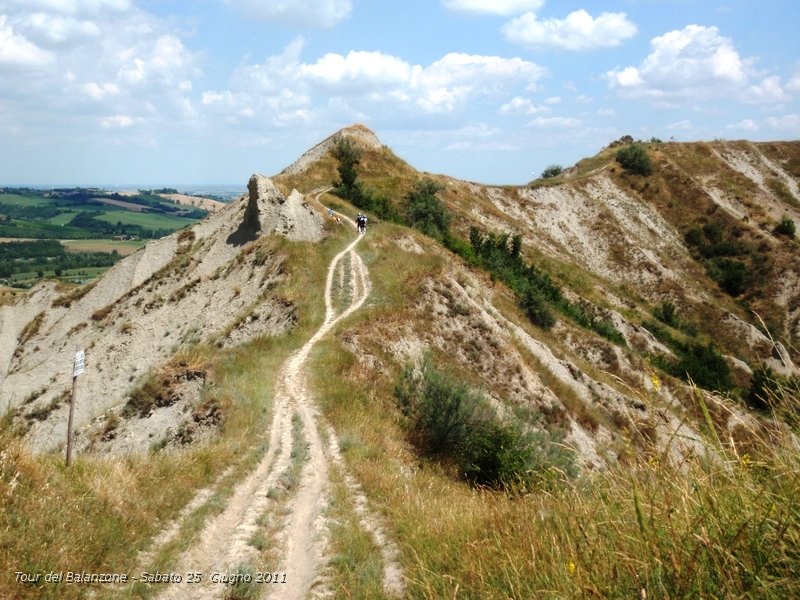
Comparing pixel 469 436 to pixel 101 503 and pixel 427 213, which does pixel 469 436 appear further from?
pixel 427 213

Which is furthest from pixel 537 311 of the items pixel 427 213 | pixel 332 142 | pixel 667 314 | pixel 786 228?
pixel 786 228

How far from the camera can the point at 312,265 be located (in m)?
30.1

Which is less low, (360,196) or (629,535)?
(360,196)

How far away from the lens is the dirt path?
759cm

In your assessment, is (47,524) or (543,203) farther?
(543,203)

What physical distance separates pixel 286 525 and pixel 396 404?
7.80m

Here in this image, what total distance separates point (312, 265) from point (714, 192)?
78.8 meters

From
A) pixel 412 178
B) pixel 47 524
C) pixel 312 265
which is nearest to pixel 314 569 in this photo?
pixel 47 524

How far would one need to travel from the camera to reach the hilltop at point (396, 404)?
4605mm

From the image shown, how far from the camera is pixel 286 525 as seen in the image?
380 inches

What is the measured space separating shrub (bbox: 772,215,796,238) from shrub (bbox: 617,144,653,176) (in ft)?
64.9

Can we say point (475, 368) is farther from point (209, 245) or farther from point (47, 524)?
point (209, 245)

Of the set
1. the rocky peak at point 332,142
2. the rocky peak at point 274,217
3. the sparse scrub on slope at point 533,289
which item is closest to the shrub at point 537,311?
the sparse scrub on slope at point 533,289

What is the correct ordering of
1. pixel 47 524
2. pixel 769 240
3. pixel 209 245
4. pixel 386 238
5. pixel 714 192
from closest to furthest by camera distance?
1. pixel 47 524
2. pixel 386 238
3. pixel 209 245
4. pixel 769 240
5. pixel 714 192
